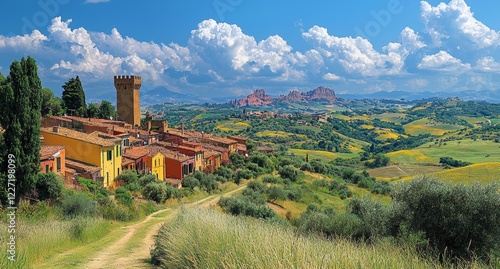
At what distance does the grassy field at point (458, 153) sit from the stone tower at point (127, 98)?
204 feet

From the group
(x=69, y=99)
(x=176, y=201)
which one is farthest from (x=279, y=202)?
(x=69, y=99)

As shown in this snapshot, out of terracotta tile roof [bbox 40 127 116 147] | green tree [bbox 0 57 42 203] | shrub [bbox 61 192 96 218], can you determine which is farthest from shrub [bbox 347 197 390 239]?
terracotta tile roof [bbox 40 127 116 147]

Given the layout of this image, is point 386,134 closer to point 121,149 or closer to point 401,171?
point 401,171

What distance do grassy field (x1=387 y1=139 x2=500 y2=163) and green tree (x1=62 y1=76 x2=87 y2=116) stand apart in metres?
70.2

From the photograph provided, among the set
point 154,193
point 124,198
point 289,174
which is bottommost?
point 289,174

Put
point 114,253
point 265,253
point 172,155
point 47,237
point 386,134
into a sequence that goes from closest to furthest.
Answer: point 265,253, point 47,237, point 114,253, point 172,155, point 386,134

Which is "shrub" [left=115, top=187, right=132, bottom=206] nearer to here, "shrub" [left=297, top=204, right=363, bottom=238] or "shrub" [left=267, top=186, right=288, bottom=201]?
"shrub" [left=297, top=204, right=363, bottom=238]

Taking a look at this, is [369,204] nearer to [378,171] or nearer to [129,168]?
[129,168]

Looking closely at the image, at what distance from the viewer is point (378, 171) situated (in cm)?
8706

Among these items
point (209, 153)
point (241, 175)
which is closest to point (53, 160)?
→ point (241, 175)

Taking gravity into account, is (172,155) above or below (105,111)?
below

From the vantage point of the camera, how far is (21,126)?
69.5ft

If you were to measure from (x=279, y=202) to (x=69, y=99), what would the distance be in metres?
37.8

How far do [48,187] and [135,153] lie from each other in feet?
56.5
